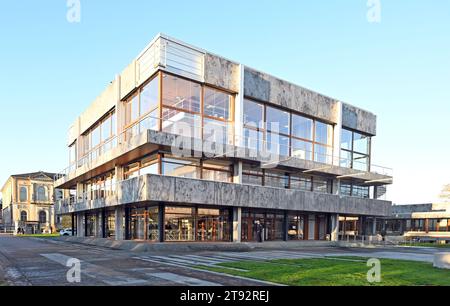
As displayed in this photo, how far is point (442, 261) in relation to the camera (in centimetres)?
1328

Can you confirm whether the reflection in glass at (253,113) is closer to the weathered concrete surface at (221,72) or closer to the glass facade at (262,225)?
the weathered concrete surface at (221,72)

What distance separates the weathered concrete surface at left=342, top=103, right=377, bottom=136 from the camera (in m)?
A: 36.9

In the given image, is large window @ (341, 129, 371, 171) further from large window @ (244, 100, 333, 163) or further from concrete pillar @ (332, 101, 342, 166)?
large window @ (244, 100, 333, 163)

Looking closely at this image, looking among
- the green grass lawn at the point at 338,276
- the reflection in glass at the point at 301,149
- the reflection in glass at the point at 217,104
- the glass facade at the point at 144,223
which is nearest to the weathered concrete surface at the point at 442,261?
the green grass lawn at the point at 338,276

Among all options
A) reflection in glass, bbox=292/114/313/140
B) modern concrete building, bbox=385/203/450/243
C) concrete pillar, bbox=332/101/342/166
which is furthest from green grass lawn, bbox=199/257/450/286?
modern concrete building, bbox=385/203/450/243

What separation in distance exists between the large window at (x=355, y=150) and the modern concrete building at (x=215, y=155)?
17cm

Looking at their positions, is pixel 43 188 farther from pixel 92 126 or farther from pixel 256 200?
pixel 256 200

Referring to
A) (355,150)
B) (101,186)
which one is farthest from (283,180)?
(101,186)

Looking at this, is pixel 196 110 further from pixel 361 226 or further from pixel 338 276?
pixel 361 226

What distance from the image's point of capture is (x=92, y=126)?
37.2 m

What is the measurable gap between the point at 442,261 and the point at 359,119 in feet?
89.5

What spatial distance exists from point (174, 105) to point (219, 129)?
4.07 m
